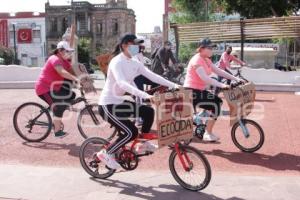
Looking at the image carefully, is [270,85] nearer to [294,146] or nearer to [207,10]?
[294,146]

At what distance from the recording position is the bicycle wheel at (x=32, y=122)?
8.52 meters

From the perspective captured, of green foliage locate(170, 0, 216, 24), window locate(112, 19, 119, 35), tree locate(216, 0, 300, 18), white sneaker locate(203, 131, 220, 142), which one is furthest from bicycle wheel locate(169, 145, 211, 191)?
window locate(112, 19, 119, 35)

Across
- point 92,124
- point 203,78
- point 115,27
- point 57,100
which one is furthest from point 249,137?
point 115,27

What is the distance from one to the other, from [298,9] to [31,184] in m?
32.1

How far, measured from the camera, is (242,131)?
770 centimetres

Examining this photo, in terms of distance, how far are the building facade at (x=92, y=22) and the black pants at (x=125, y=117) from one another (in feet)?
240

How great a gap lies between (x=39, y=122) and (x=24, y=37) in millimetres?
68918

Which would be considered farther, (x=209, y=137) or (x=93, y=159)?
(x=209, y=137)

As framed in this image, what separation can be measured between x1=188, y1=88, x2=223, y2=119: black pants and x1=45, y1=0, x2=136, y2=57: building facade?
71.5 metres

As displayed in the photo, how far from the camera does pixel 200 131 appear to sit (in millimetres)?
8055

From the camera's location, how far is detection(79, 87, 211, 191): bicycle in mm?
5629

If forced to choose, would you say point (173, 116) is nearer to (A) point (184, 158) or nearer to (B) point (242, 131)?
(A) point (184, 158)

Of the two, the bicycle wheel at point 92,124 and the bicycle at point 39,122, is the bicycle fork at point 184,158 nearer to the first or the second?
the bicycle wheel at point 92,124

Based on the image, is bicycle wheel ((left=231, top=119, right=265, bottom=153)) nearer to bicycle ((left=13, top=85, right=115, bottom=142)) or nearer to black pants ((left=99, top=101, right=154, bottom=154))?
bicycle ((left=13, top=85, right=115, bottom=142))
